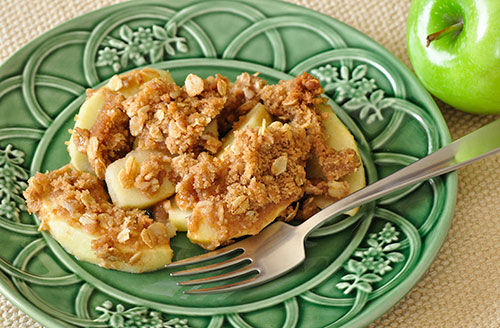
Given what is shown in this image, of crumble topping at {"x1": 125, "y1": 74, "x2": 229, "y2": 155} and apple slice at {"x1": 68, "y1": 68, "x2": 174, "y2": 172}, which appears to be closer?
crumble topping at {"x1": 125, "y1": 74, "x2": 229, "y2": 155}

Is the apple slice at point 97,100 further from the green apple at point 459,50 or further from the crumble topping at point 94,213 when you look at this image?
the green apple at point 459,50

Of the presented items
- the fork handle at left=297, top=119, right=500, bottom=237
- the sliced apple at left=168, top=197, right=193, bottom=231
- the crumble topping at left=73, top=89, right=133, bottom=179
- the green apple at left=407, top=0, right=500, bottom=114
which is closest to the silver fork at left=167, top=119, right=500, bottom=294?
the fork handle at left=297, top=119, right=500, bottom=237

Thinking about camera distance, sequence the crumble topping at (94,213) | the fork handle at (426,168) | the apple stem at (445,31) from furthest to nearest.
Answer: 1. the apple stem at (445,31)
2. the fork handle at (426,168)
3. the crumble topping at (94,213)

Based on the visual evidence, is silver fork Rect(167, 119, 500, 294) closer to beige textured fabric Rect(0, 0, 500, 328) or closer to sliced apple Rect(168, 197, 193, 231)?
sliced apple Rect(168, 197, 193, 231)

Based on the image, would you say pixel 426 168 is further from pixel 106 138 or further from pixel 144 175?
pixel 106 138

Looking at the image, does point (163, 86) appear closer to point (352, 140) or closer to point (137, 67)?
point (137, 67)

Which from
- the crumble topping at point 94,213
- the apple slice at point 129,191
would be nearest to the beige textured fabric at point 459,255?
the crumble topping at point 94,213
